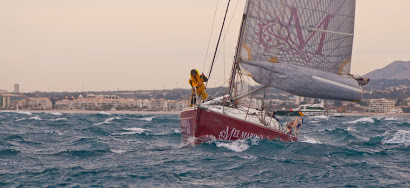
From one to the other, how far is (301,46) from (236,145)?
4.59m

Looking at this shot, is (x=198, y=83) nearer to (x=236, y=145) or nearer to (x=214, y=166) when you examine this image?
(x=236, y=145)

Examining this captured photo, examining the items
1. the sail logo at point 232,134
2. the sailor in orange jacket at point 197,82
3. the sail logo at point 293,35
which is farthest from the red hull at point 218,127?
the sail logo at point 293,35

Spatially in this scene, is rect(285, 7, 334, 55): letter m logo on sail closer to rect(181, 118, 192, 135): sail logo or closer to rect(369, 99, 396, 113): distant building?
rect(181, 118, 192, 135): sail logo

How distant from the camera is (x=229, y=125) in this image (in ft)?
48.8

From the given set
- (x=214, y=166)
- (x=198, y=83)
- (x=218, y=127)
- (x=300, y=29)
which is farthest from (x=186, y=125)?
(x=300, y=29)

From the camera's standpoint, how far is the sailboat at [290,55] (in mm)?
16234

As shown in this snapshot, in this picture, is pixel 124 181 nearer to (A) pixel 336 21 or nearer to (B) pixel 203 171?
(B) pixel 203 171

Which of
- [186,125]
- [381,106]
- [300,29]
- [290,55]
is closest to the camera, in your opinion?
[186,125]

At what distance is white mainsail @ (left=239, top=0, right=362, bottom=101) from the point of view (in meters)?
16.4

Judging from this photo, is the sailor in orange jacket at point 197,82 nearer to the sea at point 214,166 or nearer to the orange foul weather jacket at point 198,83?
the orange foul weather jacket at point 198,83

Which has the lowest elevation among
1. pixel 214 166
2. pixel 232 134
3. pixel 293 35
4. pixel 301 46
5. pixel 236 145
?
pixel 214 166

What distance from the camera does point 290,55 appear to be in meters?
16.7

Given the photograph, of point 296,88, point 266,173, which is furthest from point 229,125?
point 266,173

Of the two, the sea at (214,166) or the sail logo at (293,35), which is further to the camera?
the sail logo at (293,35)
